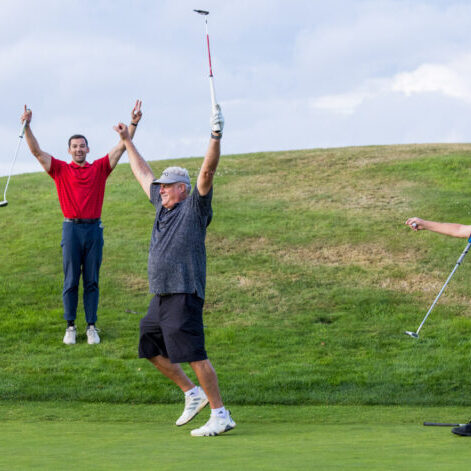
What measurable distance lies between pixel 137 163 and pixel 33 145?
12.3ft

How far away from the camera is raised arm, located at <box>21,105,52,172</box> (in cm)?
1052

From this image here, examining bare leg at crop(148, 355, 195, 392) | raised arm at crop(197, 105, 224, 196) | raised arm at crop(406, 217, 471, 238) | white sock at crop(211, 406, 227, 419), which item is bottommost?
white sock at crop(211, 406, 227, 419)

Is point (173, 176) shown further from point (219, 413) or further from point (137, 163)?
point (219, 413)

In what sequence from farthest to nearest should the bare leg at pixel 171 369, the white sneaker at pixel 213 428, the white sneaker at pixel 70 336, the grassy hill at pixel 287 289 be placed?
1. the white sneaker at pixel 70 336
2. the grassy hill at pixel 287 289
3. the bare leg at pixel 171 369
4. the white sneaker at pixel 213 428

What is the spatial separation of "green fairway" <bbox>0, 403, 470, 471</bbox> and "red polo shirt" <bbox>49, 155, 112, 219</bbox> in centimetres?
267

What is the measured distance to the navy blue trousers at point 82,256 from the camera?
1072 centimetres

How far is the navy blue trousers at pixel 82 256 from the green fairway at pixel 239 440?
2.25 m

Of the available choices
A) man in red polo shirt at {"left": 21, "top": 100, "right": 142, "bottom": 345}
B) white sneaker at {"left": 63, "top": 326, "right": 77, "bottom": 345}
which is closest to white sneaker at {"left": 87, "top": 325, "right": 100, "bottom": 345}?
white sneaker at {"left": 63, "top": 326, "right": 77, "bottom": 345}

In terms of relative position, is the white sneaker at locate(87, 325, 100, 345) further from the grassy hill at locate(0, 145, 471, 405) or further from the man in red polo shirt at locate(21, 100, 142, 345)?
the man in red polo shirt at locate(21, 100, 142, 345)

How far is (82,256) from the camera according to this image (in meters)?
11.0

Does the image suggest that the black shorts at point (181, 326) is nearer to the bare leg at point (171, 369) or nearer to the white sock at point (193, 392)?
the bare leg at point (171, 369)

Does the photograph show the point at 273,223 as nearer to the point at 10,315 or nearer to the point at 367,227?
the point at 367,227

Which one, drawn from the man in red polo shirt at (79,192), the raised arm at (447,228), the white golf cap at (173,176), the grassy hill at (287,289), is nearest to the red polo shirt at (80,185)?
the man in red polo shirt at (79,192)

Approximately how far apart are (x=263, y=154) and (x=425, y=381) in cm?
2041
